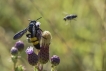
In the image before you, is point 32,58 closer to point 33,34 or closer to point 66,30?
point 33,34

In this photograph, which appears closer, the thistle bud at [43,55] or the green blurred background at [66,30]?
the thistle bud at [43,55]

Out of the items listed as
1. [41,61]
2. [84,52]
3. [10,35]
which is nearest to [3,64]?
[10,35]

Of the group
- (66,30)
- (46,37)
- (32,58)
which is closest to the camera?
(32,58)

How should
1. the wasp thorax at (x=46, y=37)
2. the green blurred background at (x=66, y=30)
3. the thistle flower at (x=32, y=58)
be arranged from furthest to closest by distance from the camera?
1. the green blurred background at (x=66, y=30)
2. the wasp thorax at (x=46, y=37)
3. the thistle flower at (x=32, y=58)

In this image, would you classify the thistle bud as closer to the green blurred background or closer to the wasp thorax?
the wasp thorax

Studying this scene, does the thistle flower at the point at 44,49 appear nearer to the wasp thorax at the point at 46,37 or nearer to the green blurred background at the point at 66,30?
the wasp thorax at the point at 46,37

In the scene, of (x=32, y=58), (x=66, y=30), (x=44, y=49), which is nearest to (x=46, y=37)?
(x=44, y=49)

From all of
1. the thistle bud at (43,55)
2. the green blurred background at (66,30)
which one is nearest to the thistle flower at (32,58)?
the thistle bud at (43,55)
